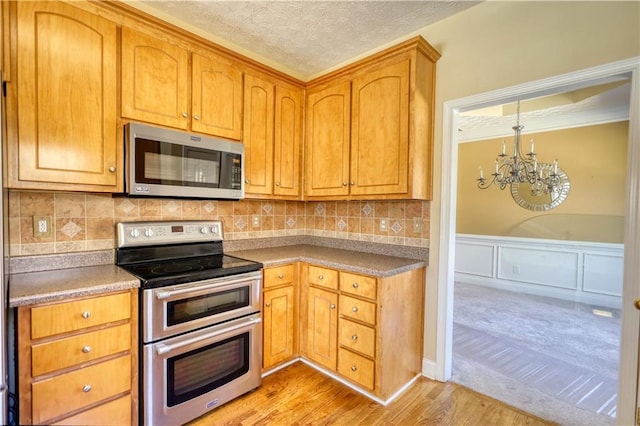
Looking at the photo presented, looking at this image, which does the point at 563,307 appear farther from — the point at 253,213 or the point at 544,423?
the point at 253,213

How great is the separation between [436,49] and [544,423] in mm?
2556

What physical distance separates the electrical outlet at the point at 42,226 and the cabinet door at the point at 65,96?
0.35 meters

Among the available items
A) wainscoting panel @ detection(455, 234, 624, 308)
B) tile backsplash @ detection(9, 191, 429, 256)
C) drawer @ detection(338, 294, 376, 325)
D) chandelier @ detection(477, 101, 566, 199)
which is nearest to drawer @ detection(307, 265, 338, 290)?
drawer @ detection(338, 294, 376, 325)

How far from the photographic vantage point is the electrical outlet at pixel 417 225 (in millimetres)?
2303

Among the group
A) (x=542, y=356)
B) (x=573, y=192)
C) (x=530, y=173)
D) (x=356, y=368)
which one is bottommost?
(x=542, y=356)

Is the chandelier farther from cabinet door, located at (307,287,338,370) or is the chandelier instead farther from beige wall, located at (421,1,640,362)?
cabinet door, located at (307,287,338,370)

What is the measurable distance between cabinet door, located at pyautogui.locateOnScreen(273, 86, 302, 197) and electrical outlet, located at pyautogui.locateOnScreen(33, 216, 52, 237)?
4.82 ft

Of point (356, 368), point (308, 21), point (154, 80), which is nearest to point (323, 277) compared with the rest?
point (356, 368)

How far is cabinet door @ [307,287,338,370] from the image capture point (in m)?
2.18

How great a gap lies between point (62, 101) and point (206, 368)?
1680 mm

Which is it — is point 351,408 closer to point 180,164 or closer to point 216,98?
point 180,164

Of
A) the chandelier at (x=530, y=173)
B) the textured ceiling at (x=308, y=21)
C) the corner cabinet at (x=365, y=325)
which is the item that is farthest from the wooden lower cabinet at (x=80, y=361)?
the chandelier at (x=530, y=173)

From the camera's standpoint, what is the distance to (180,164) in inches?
75.7

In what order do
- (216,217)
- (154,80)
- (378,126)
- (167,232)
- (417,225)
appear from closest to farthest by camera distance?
(154,80) → (167,232) → (378,126) → (417,225) → (216,217)
